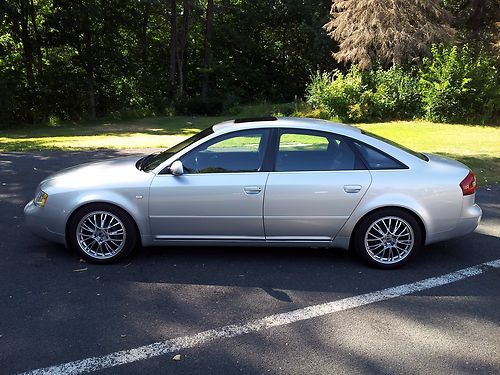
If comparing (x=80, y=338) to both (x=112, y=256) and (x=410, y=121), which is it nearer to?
(x=112, y=256)

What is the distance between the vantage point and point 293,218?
15.7ft

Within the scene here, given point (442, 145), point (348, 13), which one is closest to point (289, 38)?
point (348, 13)

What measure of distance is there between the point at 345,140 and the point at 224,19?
34.1 meters

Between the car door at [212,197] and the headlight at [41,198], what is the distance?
1106 mm

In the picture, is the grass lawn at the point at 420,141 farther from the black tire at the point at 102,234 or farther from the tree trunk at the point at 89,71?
the tree trunk at the point at 89,71

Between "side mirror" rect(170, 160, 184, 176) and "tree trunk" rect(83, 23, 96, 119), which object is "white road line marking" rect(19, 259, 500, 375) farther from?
"tree trunk" rect(83, 23, 96, 119)

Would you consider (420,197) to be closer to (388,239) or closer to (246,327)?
(388,239)

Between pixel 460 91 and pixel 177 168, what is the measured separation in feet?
59.7

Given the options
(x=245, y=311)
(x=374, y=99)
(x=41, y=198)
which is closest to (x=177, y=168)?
(x=41, y=198)

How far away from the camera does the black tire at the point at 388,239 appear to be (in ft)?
15.7

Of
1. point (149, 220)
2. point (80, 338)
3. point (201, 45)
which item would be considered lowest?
point (80, 338)

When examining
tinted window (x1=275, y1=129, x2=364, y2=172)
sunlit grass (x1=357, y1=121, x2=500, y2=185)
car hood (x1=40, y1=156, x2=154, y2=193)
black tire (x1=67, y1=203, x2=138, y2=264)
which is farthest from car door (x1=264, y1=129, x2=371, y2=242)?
sunlit grass (x1=357, y1=121, x2=500, y2=185)

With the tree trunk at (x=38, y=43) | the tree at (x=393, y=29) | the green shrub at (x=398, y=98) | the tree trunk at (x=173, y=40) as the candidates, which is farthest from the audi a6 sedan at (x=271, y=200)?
the tree trunk at (x=173, y=40)

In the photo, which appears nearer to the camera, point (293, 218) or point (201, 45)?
point (293, 218)
